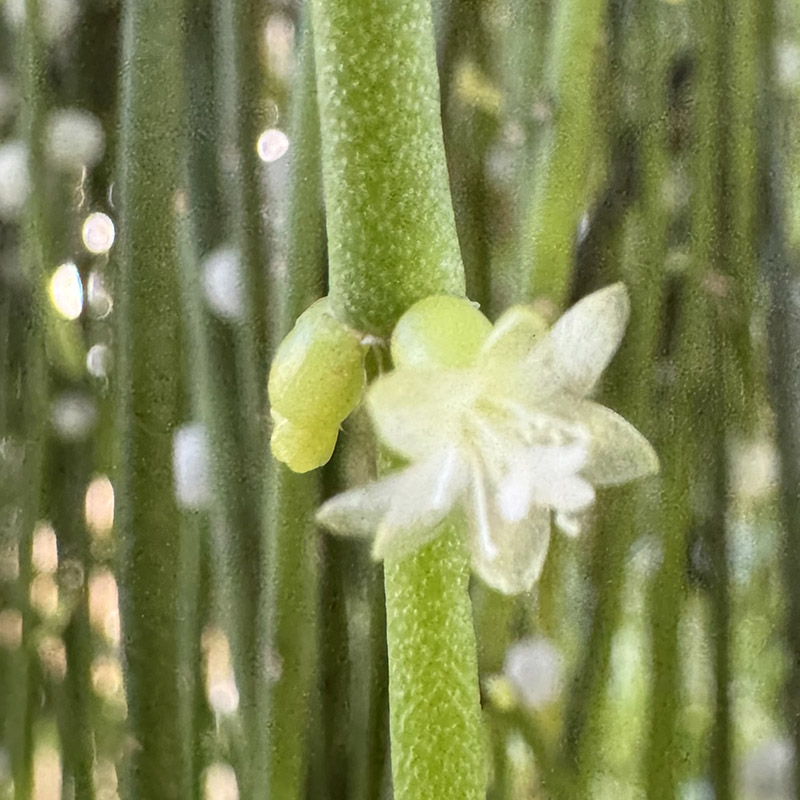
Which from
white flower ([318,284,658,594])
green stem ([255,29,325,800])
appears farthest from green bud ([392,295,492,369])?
green stem ([255,29,325,800])

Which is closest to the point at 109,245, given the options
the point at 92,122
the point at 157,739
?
the point at 92,122

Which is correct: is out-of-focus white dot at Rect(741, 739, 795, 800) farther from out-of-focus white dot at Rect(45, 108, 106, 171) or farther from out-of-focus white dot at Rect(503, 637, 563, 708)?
out-of-focus white dot at Rect(45, 108, 106, 171)

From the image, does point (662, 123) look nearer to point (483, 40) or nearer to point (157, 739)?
point (483, 40)

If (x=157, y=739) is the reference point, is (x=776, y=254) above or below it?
above

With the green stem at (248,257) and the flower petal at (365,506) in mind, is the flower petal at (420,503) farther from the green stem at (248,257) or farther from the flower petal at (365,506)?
the green stem at (248,257)

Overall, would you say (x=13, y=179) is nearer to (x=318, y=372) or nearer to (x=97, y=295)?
(x=97, y=295)

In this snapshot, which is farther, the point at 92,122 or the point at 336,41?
the point at 92,122

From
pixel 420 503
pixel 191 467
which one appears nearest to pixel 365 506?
pixel 420 503
